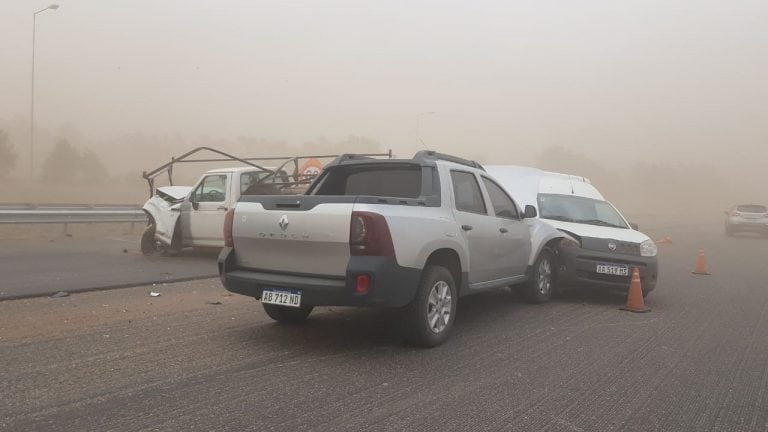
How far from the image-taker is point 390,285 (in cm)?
456

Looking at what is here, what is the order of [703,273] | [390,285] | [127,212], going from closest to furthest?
1. [390,285]
2. [703,273]
3. [127,212]

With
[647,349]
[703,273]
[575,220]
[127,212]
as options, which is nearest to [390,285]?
[647,349]

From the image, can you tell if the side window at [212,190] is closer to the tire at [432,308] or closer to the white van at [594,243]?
the white van at [594,243]

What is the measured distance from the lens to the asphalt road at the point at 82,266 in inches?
304

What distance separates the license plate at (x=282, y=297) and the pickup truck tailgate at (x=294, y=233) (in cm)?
20

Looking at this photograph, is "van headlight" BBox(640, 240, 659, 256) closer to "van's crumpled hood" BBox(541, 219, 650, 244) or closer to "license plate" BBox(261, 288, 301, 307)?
"van's crumpled hood" BBox(541, 219, 650, 244)

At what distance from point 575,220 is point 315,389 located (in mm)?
6156

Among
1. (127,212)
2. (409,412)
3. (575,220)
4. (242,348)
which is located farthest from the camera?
(127,212)

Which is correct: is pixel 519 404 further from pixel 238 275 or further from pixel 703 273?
pixel 703 273

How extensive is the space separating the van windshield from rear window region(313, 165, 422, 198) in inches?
159

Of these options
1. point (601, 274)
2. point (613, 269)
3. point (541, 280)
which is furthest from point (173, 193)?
point (613, 269)

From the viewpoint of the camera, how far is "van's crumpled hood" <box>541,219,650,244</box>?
7953 mm

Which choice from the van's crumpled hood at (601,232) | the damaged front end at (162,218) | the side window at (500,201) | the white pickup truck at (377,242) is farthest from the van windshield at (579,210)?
the damaged front end at (162,218)

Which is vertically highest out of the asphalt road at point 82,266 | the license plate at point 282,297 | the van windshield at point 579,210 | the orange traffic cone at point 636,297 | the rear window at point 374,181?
the rear window at point 374,181
